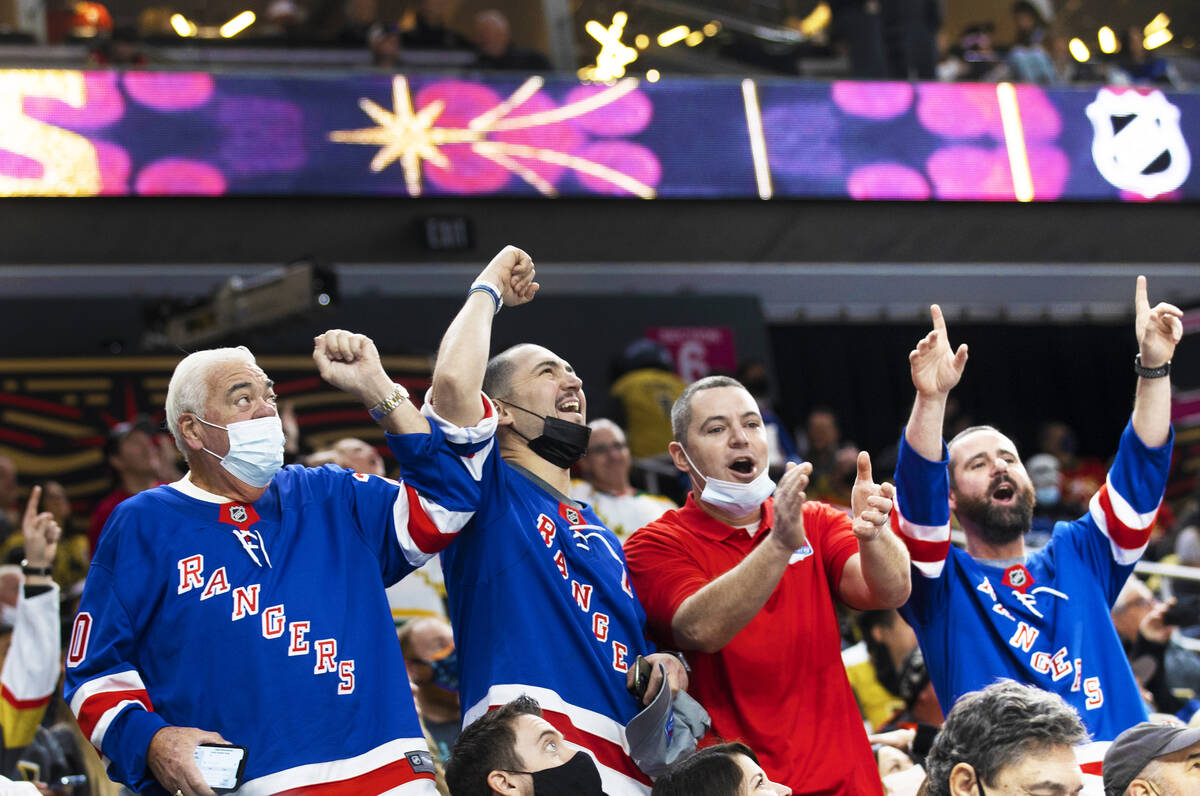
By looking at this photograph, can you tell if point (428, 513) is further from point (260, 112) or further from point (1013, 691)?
point (260, 112)

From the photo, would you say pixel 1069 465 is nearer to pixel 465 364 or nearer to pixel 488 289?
pixel 488 289

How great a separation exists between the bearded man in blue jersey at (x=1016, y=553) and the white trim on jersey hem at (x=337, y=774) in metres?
1.32

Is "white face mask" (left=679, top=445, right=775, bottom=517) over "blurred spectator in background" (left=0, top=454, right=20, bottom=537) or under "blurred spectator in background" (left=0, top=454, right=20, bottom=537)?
under

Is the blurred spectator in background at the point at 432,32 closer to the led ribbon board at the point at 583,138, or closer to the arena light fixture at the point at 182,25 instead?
the led ribbon board at the point at 583,138

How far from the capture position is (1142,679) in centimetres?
559

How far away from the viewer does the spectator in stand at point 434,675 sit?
466cm

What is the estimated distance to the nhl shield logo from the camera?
10078 mm

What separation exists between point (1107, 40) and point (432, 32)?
5101 millimetres

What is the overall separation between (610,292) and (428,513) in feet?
28.2

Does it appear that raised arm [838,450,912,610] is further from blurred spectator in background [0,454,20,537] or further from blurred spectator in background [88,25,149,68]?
blurred spectator in background [88,25,149,68]

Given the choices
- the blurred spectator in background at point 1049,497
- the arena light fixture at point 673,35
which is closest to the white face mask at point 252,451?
the blurred spectator in background at point 1049,497

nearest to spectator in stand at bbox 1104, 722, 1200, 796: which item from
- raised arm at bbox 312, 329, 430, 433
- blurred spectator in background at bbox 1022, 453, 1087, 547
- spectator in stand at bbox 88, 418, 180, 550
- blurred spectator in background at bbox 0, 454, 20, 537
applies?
raised arm at bbox 312, 329, 430, 433

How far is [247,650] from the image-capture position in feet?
9.18

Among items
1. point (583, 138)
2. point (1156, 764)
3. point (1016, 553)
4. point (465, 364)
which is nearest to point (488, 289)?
point (465, 364)
